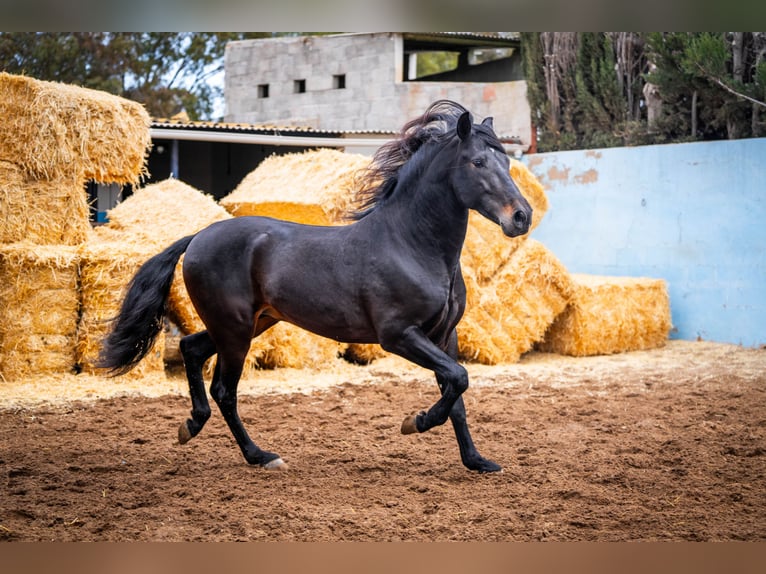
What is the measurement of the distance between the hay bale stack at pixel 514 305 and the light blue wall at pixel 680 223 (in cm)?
176

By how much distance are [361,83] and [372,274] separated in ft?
44.7

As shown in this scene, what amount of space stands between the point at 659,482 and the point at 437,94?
1277 centimetres

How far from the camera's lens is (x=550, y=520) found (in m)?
3.60

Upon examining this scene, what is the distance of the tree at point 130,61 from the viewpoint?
20334 millimetres

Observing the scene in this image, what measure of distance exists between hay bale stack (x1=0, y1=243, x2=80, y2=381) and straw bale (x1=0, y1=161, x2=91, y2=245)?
0.25 meters

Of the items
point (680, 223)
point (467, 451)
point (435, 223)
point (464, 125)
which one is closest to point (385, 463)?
point (467, 451)

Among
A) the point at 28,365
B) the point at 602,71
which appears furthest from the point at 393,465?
Answer: the point at 602,71

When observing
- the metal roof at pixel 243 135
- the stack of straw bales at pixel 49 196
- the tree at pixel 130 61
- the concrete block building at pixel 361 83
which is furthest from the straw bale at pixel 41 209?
the tree at pixel 130 61

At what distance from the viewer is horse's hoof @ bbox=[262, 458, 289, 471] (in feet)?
14.6

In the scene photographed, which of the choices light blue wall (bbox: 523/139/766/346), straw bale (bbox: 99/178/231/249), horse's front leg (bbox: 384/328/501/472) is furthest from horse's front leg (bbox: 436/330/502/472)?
light blue wall (bbox: 523/139/766/346)

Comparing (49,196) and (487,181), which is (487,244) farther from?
(487,181)

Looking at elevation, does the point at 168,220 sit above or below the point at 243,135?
below

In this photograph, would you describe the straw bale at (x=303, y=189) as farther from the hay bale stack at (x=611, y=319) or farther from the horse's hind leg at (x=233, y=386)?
the horse's hind leg at (x=233, y=386)

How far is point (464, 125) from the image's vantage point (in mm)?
4004
